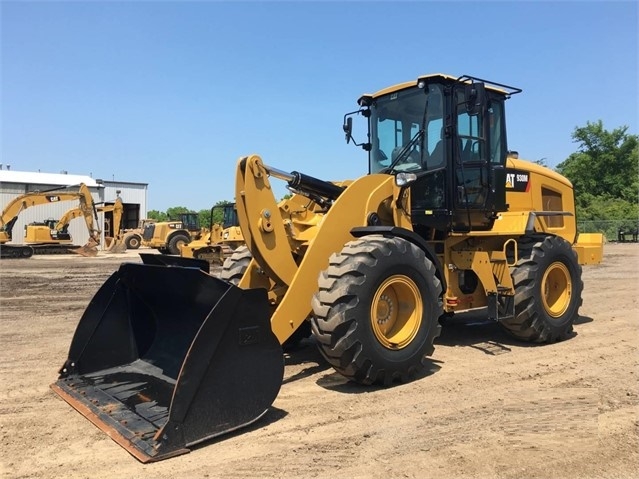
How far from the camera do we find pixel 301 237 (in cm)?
559

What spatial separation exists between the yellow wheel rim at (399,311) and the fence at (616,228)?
36.5 meters

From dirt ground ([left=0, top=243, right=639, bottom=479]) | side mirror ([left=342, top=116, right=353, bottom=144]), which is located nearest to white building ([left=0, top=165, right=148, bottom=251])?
side mirror ([left=342, top=116, right=353, bottom=144])

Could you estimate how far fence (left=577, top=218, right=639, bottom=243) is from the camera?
122 feet

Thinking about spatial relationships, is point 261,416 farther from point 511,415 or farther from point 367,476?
point 511,415

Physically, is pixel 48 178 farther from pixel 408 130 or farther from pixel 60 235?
pixel 408 130

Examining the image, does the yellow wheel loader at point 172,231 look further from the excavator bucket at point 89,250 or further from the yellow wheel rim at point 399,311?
the yellow wheel rim at point 399,311

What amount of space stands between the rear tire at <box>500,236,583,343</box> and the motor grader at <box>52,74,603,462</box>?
0.06 ft

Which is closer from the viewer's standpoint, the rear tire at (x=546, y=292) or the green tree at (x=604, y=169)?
the rear tire at (x=546, y=292)

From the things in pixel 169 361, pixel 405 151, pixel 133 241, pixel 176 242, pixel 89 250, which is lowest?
pixel 169 361

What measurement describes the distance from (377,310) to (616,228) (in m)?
39.4

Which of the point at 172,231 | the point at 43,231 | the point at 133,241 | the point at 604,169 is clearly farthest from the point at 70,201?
the point at 604,169

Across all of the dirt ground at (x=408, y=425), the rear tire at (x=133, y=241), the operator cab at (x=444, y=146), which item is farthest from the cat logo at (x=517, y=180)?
the rear tire at (x=133, y=241)

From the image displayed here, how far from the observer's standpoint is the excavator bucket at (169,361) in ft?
11.5

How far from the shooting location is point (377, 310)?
4914 millimetres
